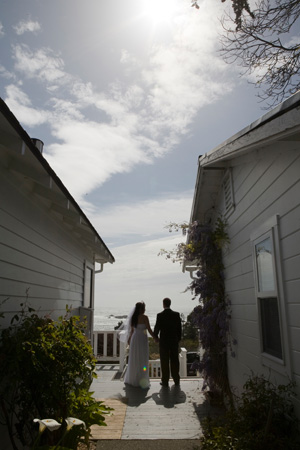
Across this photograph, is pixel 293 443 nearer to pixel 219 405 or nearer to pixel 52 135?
pixel 219 405

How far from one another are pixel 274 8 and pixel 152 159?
4.28 meters

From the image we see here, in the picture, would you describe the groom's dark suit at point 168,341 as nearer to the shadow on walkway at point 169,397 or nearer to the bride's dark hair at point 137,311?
the shadow on walkway at point 169,397

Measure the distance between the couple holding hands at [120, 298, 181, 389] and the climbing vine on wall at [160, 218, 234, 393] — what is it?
1103mm

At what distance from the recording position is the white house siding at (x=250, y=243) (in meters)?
2.73

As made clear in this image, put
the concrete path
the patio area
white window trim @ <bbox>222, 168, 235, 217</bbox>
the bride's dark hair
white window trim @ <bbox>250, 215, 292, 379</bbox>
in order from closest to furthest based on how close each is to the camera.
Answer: white window trim @ <bbox>250, 215, 292, 379</bbox>, the concrete path, the patio area, white window trim @ <bbox>222, 168, 235, 217</bbox>, the bride's dark hair

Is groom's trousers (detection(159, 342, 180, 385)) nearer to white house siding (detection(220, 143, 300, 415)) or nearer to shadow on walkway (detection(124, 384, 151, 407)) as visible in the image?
shadow on walkway (detection(124, 384, 151, 407))

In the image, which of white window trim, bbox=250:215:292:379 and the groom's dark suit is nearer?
white window trim, bbox=250:215:292:379

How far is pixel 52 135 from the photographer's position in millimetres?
6645

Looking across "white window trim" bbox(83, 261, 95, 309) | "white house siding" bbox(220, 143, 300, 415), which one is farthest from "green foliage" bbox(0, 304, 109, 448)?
"white window trim" bbox(83, 261, 95, 309)

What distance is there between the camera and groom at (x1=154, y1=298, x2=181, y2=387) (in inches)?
284

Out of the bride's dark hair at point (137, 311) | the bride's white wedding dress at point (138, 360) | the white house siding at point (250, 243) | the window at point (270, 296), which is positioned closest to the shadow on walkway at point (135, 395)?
the bride's white wedding dress at point (138, 360)

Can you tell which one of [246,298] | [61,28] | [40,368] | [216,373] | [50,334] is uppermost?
Result: [61,28]

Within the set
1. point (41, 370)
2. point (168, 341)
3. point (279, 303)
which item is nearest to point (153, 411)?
point (168, 341)

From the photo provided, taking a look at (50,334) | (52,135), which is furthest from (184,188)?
(50,334)
